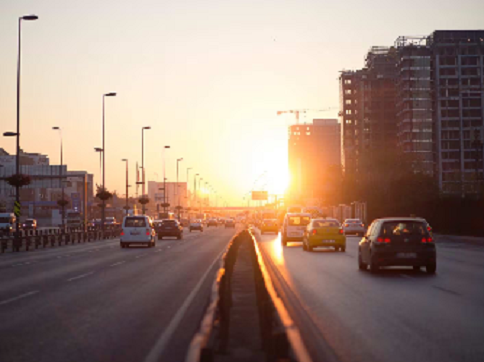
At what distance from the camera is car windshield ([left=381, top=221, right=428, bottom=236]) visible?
22891mm

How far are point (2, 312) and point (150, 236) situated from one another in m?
33.4

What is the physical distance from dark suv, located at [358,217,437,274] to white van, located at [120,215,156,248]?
25.4 m

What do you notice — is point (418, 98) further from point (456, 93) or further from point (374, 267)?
point (374, 267)

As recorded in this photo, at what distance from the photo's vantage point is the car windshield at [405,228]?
22.9m

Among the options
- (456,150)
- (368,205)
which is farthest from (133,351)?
(456,150)

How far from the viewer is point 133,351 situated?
921cm

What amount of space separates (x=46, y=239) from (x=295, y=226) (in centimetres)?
1576

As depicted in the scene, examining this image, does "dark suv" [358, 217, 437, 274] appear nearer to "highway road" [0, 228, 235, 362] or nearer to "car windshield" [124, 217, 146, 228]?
"highway road" [0, 228, 235, 362]

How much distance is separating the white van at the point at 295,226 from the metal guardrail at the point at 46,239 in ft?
49.3

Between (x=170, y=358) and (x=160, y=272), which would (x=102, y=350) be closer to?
(x=170, y=358)

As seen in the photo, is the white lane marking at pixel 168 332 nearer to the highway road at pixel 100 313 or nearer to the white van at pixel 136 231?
the highway road at pixel 100 313

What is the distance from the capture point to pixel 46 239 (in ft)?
161

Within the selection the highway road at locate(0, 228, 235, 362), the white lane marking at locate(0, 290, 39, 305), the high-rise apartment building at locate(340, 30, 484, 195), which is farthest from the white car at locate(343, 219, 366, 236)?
the high-rise apartment building at locate(340, 30, 484, 195)

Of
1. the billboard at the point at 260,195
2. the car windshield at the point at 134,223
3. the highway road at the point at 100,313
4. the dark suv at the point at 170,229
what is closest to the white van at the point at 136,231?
the car windshield at the point at 134,223
